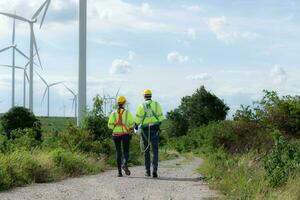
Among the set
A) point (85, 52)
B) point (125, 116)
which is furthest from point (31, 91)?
point (125, 116)

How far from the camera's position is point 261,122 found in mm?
27500

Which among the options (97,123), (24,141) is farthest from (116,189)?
(97,123)

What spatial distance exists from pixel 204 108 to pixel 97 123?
53.3m

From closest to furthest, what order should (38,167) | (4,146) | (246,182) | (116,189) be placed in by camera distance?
1. (246,182)
2. (116,189)
3. (38,167)
4. (4,146)

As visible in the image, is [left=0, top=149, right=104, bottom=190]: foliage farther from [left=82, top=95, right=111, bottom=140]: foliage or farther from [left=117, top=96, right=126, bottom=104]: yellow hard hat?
[left=82, top=95, right=111, bottom=140]: foliage

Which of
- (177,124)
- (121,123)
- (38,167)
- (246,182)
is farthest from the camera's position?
(177,124)

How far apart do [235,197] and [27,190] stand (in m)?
4.22

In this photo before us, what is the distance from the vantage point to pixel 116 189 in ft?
37.8

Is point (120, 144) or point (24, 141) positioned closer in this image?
point (120, 144)

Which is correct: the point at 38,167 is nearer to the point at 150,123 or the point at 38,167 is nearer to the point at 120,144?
the point at 120,144

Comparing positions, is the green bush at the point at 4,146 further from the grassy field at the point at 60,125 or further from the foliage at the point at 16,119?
the foliage at the point at 16,119

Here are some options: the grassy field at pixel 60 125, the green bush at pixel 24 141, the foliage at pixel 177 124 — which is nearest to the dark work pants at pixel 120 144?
the green bush at pixel 24 141

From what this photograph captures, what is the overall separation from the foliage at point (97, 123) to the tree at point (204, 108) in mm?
52098

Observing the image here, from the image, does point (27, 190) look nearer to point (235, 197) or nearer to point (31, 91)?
point (235, 197)
